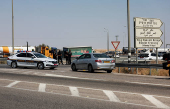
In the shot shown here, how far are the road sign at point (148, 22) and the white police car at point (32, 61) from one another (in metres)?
7.64

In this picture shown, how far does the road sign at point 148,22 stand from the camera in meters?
24.0

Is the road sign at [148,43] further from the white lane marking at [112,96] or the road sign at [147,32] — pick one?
the white lane marking at [112,96]

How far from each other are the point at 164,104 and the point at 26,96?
4356 millimetres

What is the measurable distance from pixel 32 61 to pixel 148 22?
406 inches

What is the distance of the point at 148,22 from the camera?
24438 mm

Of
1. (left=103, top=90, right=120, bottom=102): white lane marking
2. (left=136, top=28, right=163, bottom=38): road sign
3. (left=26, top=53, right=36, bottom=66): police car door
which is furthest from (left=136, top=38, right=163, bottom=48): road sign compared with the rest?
(left=103, top=90, right=120, bottom=102): white lane marking

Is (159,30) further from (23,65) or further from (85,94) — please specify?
(85,94)

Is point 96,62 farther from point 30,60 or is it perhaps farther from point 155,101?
point 155,101

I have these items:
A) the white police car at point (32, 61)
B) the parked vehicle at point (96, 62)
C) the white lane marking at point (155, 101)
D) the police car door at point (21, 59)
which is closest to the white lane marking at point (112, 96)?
the white lane marking at point (155, 101)

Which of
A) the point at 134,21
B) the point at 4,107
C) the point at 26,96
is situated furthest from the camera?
the point at 134,21

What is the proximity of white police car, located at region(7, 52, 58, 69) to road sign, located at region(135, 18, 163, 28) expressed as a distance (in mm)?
7643

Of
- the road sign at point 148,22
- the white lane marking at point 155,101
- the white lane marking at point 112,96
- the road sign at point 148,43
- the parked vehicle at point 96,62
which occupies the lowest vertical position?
the white lane marking at point 155,101

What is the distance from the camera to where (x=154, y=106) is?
784cm

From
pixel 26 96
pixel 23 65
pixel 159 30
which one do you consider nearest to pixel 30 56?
pixel 23 65
